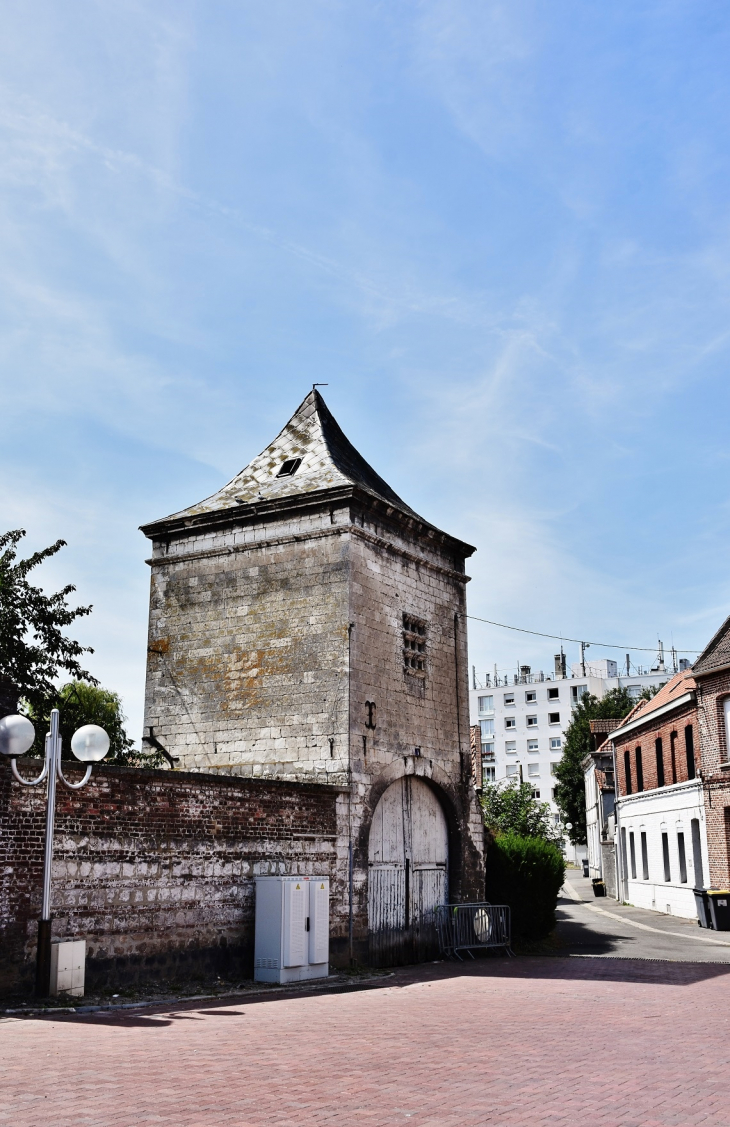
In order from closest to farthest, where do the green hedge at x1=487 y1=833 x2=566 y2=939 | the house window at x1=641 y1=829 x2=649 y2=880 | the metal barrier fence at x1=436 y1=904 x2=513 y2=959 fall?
1. the metal barrier fence at x1=436 y1=904 x2=513 y2=959
2. the green hedge at x1=487 y1=833 x2=566 y2=939
3. the house window at x1=641 y1=829 x2=649 y2=880

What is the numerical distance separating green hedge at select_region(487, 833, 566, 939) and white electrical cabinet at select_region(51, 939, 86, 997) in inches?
442

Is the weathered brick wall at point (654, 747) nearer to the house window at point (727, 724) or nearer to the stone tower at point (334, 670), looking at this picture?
the house window at point (727, 724)

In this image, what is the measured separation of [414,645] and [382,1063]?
38.5 ft

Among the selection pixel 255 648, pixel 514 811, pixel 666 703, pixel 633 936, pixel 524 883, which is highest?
pixel 666 703

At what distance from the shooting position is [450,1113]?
612cm

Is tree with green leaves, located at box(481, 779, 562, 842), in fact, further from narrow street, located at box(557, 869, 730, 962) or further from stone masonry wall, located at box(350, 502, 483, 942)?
stone masonry wall, located at box(350, 502, 483, 942)

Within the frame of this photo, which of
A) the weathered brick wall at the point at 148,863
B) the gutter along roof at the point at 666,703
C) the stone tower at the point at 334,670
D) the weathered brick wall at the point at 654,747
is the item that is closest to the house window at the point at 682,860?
the weathered brick wall at the point at 654,747

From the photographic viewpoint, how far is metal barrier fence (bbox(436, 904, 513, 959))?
60.2 ft

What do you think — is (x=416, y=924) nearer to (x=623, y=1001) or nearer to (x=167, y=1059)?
(x=623, y=1001)

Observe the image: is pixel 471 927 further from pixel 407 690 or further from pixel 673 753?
pixel 673 753

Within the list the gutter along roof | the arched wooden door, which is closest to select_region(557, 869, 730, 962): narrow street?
the arched wooden door

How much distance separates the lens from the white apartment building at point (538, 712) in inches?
3029

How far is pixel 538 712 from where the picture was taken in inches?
3100

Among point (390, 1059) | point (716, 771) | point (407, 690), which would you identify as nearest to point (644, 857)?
point (716, 771)
